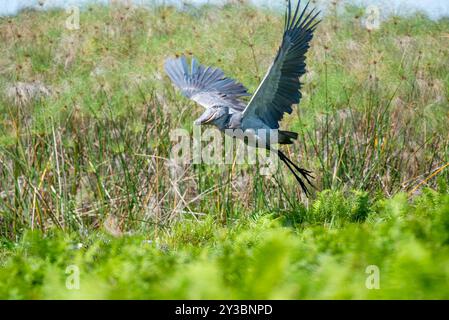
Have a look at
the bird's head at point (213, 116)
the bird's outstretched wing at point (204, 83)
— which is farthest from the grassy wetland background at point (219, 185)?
the bird's head at point (213, 116)

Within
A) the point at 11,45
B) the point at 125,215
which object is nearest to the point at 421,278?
the point at 125,215

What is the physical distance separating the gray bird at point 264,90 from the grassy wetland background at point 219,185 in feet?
Result: 1.22

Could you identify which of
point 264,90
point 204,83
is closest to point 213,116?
point 264,90

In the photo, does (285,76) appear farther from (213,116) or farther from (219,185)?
(219,185)

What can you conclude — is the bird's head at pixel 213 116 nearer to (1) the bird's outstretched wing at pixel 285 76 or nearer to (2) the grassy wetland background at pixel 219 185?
(1) the bird's outstretched wing at pixel 285 76

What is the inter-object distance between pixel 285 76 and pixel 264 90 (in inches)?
7.7

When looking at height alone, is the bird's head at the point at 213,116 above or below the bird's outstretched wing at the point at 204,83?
below

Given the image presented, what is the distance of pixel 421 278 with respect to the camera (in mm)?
1727

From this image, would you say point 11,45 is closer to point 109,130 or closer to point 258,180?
point 109,130

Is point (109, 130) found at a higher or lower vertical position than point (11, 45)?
lower

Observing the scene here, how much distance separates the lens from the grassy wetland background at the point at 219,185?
224 cm

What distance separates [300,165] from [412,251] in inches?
183

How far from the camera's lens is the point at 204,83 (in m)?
6.47
